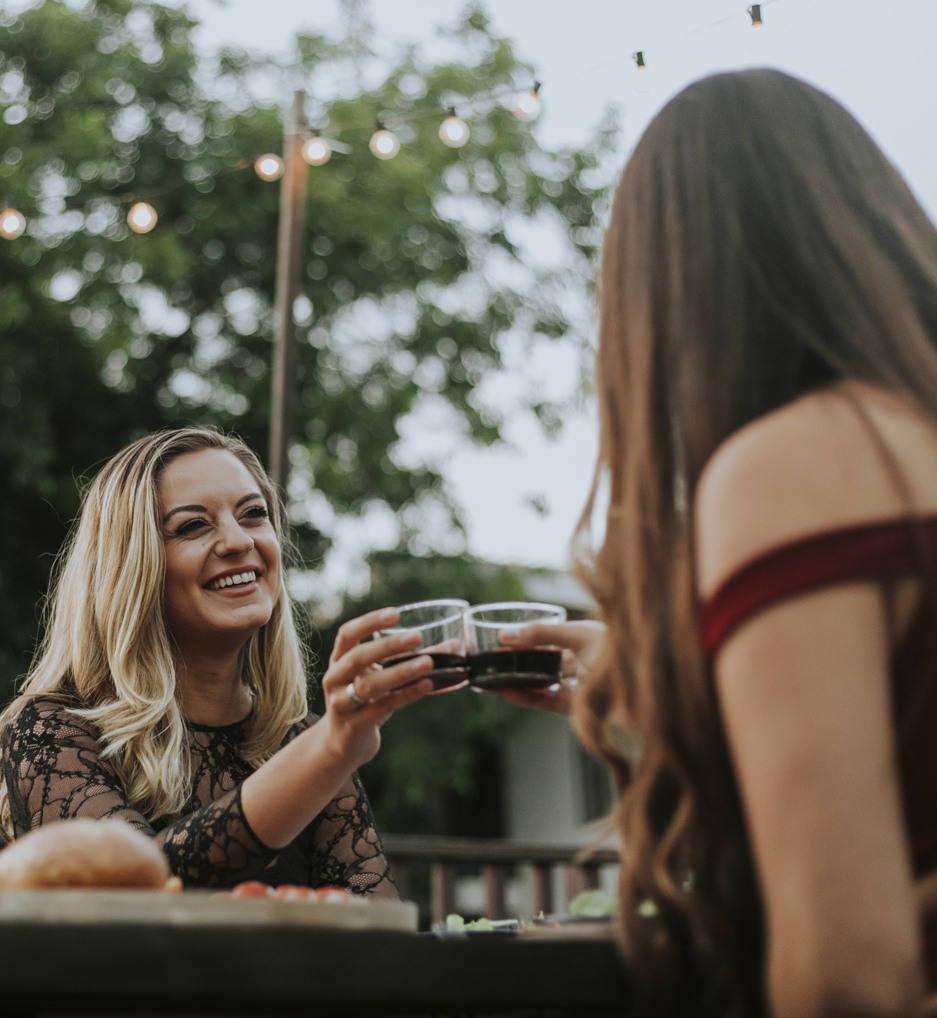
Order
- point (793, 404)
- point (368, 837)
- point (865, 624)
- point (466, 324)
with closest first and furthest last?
point (865, 624)
point (793, 404)
point (368, 837)
point (466, 324)

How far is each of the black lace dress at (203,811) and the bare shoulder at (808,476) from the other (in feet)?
3.88

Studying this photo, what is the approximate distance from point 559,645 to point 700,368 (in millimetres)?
672

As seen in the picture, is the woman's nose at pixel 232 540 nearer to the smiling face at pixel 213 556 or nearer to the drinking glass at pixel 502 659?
the smiling face at pixel 213 556

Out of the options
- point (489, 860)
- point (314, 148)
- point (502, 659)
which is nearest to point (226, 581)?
point (502, 659)

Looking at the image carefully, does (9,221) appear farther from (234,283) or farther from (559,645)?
(559,645)

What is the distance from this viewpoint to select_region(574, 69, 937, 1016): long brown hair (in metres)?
1.01

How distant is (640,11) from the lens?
174 inches

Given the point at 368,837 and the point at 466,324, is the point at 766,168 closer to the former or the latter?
the point at 368,837

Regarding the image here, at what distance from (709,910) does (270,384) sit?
28.9 ft

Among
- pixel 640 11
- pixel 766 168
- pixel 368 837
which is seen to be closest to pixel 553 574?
pixel 640 11

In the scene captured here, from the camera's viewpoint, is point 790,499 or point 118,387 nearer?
point 790,499

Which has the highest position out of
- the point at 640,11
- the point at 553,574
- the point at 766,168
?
the point at 640,11

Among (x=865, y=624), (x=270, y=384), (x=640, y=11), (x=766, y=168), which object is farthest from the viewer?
(x=270, y=384)

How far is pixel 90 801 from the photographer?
2.14 metres
